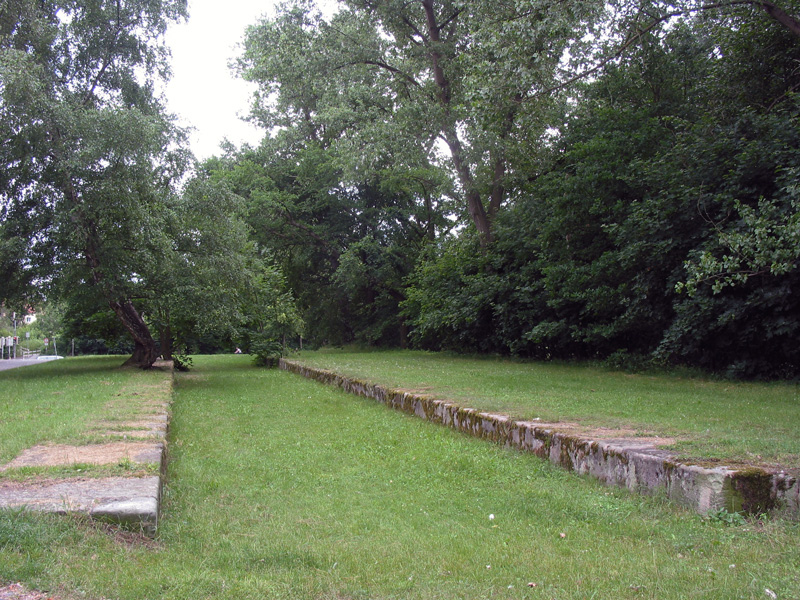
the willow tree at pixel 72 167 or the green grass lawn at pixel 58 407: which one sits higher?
the willow tree at pixel 72 167

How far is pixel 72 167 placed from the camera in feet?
43.0

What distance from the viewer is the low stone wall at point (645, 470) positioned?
12.2ft

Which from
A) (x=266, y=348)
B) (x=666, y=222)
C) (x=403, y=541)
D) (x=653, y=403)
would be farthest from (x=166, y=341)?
(x=403, y=541)

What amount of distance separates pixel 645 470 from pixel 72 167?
1319cm

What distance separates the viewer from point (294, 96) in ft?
62.2

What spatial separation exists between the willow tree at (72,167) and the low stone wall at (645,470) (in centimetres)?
1016

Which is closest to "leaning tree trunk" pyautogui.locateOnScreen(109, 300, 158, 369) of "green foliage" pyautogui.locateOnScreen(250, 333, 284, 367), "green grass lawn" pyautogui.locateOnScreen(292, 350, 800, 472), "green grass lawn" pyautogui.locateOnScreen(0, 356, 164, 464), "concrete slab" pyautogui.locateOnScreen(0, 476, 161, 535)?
"green grass lawn" pyautogui.locateOnScreen(0, 356, 164, 464)

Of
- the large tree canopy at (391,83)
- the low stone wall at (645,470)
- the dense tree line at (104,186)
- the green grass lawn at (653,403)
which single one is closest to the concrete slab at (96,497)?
the low stone wall at (645,470)

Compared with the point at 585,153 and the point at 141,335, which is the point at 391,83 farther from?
the point at 141,335

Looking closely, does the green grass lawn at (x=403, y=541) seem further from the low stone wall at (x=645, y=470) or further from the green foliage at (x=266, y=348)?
the green foliage at (x=266, y=348)

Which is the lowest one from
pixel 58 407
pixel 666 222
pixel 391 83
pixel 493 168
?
pixel 58 407

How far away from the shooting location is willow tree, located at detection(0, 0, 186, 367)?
13102mm

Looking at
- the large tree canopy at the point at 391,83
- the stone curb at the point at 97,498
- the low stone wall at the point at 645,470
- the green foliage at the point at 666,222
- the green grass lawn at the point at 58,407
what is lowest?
the green grass lawn at the point at 58,407

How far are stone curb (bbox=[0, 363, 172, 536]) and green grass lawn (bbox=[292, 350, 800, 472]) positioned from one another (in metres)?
3.55
